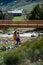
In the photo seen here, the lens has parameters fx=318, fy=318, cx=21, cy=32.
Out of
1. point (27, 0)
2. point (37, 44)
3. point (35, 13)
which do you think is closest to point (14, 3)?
point (27, 0)

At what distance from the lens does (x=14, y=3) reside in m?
190

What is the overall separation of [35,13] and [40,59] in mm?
35686

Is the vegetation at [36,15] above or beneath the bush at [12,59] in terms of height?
beneath

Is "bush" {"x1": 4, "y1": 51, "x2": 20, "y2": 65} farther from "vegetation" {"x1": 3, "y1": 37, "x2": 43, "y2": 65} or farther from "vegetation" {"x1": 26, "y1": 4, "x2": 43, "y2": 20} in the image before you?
"vegetation" {"x1": 26, "y1": 4, "x2": 43, "y2": 20}

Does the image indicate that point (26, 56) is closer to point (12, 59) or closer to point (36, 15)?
point (12, 59)

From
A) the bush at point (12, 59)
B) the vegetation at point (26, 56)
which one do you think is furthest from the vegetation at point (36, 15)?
the bush at point (12, 59)

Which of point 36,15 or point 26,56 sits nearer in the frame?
point 26,56

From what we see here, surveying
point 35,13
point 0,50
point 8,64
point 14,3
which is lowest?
point 14,3

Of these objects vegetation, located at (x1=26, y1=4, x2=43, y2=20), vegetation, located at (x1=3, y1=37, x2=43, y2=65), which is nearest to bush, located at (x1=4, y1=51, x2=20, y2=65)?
vegetation, located at (x1=3, y1=37, x2=43, y2=65)

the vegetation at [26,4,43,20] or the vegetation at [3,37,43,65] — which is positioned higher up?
the vegetation at [3,37,43,65]

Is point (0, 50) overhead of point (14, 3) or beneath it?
overhead

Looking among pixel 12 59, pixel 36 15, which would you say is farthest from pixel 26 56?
pixel 36 15

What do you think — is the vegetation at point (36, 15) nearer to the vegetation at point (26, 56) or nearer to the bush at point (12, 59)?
the vegetation at point (26, 56)

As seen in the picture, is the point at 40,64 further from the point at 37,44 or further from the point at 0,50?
the point at 0,50
